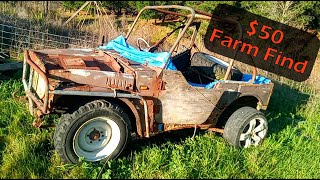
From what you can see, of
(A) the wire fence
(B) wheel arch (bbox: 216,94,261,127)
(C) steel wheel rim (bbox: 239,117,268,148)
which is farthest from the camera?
(A) the wire fence

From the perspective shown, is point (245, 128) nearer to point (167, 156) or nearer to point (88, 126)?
point (167, 156)

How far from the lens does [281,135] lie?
564cm

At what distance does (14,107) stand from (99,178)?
A: 2291mm

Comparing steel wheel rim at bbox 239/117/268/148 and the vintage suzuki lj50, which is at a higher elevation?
the vintage suzuki lj50

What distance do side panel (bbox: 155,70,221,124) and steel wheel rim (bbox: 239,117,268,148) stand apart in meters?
0.74

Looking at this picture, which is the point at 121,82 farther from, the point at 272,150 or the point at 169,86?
the point at 272,150

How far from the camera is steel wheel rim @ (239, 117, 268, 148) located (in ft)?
16.9

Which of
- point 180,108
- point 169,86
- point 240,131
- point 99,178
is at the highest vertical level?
point 169,86

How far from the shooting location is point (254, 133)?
5270mm

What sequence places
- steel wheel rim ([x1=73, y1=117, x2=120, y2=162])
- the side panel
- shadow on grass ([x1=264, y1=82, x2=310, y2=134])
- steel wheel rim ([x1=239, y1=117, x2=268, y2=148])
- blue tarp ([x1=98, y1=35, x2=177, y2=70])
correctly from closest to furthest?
steel wheel rim ([x1=73, y1=117, x2=120, y2=162]), the side panel, blue tarp ([x1=98, y1=35, x2=177, y2=70]), steel wheel rim ([x1=239, y1=117, x2=268, y2=148]), shadow on grass ([x1=264, y1=82, x2=310, y2=134])

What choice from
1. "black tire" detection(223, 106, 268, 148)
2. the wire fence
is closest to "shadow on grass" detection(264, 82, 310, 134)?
"black tire" detection(223, 106, 268, 148)

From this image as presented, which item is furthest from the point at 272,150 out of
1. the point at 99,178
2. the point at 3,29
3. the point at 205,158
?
the point at 3,29

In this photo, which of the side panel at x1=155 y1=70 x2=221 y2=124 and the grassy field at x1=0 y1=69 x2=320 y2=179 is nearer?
the grassy field at x1=0 y1=69 x2=320 y2=179

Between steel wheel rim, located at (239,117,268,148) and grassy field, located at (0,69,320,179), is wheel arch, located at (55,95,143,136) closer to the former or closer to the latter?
grassy field, located at (0,69,320,179)
